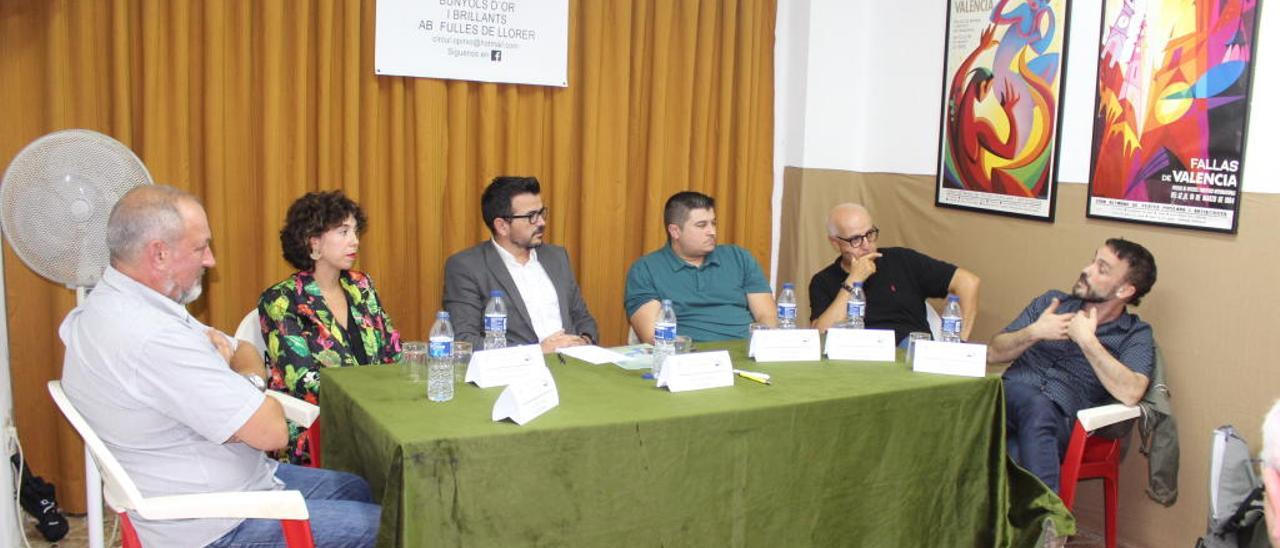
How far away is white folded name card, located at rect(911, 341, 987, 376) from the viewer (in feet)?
9.18

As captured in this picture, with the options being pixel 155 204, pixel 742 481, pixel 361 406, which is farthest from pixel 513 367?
pixel 155 204

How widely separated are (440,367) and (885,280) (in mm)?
2051

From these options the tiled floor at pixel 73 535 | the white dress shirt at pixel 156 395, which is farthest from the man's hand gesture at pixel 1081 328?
the tiled floor at pixel 73 535

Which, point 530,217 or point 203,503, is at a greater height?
point 530,217

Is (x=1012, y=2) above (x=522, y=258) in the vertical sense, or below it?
above

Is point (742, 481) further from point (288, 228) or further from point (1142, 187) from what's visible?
point (1142, 187)

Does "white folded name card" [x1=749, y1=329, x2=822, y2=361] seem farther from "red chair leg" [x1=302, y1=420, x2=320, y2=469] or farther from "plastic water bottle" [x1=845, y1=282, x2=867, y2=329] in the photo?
"red chair leg" [x1=302, y1=420, x2=320, y2=469]

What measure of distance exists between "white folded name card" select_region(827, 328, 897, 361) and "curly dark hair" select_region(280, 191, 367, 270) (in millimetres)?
1557

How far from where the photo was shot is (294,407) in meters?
2.63

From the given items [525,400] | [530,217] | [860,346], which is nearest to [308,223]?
[530,217]

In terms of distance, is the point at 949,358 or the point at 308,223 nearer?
the point at 949,358

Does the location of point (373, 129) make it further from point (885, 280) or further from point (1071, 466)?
point (1071, 466)

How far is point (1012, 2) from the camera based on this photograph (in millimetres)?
3926

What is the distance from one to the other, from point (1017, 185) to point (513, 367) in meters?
2.40
